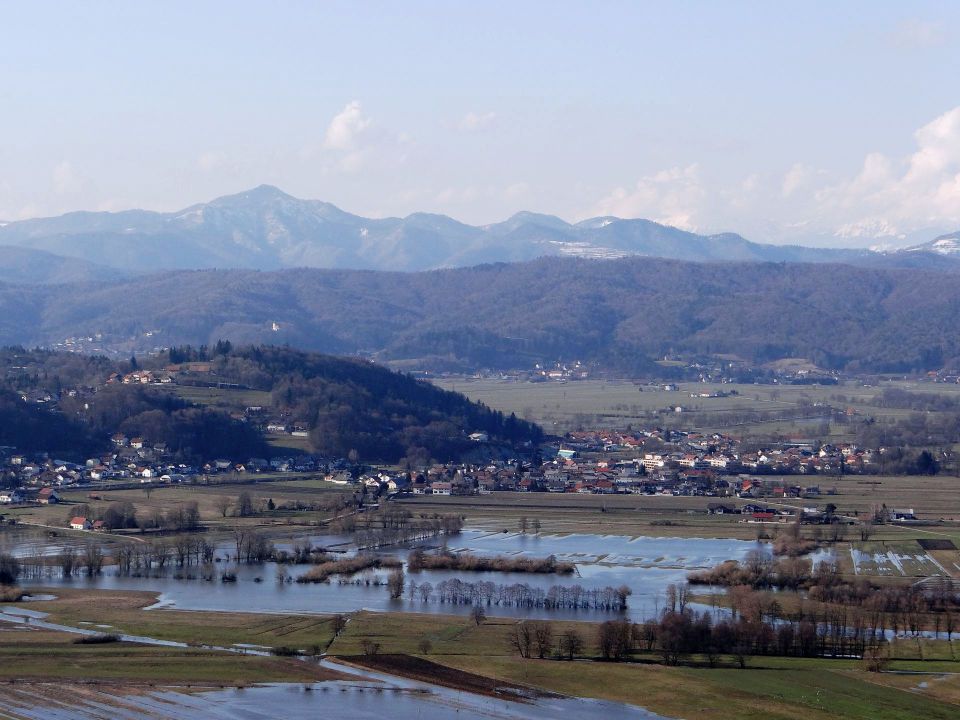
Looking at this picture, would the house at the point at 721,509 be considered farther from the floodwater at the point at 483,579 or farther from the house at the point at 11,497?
the house at the point at 11,497

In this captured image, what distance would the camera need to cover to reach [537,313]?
550 ft

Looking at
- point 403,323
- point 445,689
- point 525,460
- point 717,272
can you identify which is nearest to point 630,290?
point 717,272

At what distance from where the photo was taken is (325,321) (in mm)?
164000

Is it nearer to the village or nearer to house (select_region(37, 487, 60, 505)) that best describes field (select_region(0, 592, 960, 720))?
house (select_region(37, 487, 60, 505))

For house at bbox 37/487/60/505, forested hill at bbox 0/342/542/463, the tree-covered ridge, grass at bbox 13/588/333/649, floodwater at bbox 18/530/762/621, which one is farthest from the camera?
the tree-covered ridge

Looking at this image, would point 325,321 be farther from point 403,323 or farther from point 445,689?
point 445,689

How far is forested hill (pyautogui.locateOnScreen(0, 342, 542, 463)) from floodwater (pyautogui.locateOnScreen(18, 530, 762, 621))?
2336 cm

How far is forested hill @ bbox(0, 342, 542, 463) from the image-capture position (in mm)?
64938

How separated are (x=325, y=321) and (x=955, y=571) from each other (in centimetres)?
13016

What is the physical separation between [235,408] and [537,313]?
3838 inches

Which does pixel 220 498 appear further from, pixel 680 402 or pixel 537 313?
pixel 537 313

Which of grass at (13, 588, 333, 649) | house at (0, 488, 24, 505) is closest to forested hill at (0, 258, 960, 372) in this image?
house at (0, 488, 24, 505)

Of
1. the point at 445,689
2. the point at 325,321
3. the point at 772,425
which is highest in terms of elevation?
the point at 325,321

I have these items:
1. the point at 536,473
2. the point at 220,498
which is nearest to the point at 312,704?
the point at 220,498
